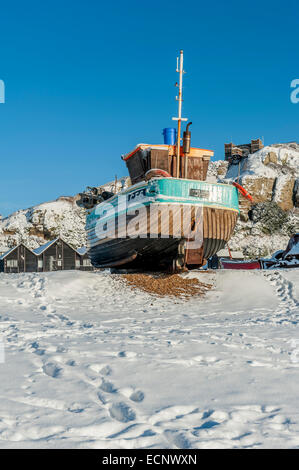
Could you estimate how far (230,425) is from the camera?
3.47 m

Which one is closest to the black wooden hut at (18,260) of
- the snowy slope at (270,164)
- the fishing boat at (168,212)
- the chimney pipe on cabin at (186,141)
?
the fishing boat at (168,212)

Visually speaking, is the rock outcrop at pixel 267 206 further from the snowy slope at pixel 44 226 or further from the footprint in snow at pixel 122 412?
the footprint in snow at pixel 122 412

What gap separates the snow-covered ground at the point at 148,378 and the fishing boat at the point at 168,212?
4879 mm

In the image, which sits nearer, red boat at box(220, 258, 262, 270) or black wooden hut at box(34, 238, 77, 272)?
red boat at box(220, 258, 262, 270)

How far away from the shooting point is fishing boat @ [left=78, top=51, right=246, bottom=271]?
14.8m

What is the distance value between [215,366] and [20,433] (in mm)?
2835

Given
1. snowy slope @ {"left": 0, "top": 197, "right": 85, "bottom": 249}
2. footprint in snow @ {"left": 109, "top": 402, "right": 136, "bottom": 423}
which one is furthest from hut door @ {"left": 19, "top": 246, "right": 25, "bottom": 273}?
footprint in snow @ {"left": 109, "top": 402, "right": 136, "bottom": 423}

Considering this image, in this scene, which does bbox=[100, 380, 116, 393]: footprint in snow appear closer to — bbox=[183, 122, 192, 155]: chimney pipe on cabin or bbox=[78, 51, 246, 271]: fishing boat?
bbox=[78, 51, 246, 271]: fishing boat

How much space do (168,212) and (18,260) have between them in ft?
125

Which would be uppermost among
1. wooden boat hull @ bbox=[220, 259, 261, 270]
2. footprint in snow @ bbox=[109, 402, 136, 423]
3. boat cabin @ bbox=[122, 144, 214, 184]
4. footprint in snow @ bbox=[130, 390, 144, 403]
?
boat cabin @ bbox=[122, 144, 214, 184]

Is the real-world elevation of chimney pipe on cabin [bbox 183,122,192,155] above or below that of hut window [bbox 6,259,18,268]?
above

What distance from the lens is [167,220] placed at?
14766 mm

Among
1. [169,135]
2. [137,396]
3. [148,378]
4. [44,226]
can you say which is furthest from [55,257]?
[137,396]

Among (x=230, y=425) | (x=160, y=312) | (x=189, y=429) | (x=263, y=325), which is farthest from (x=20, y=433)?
(x=160, y=312)
